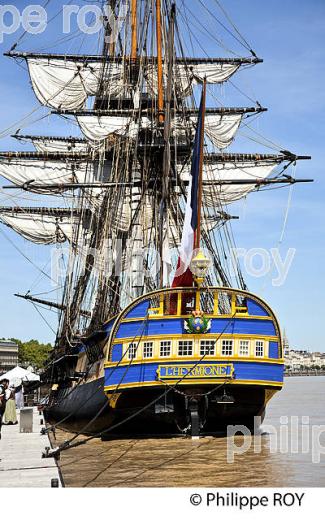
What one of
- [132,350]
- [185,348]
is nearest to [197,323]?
[185,348]

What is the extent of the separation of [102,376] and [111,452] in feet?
15.4

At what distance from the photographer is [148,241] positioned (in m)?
37.3

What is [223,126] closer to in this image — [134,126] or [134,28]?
[134,126]

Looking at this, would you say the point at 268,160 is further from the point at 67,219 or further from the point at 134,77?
the point at 67,219

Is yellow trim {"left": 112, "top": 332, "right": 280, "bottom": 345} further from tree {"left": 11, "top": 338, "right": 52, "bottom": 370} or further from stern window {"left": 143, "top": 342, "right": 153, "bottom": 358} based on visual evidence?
tree {"left": 11, "top": 338, "right": 52, "bottom": 370}

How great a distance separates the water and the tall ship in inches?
37.9

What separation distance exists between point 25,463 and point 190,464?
10.7 ft

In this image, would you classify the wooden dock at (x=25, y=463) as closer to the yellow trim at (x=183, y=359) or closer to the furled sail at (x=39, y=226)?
the yellow trim at (x=183, y=359)

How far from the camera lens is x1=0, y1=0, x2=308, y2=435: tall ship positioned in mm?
22859

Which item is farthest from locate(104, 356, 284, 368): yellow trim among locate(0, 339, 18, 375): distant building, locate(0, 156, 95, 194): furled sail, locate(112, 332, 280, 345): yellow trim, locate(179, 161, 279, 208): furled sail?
locate(0, 339, 18, 375): distant building

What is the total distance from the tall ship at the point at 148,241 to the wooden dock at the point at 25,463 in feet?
6.61

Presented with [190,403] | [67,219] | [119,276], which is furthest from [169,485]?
[67,219]

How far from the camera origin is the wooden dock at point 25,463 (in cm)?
1421

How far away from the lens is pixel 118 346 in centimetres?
2339
